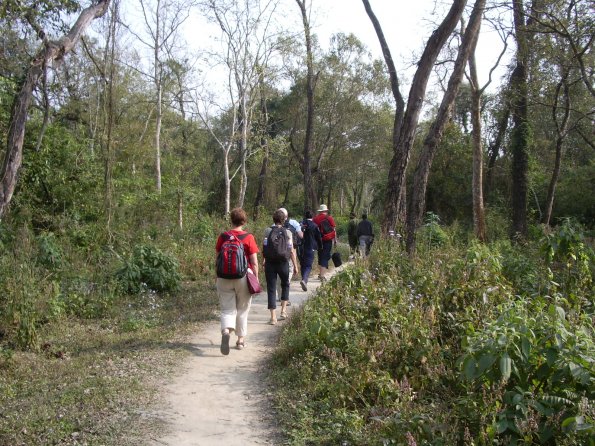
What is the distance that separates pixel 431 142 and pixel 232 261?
558 cm

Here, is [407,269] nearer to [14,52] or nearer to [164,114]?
[14,52]

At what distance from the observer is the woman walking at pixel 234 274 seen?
609 centimetres

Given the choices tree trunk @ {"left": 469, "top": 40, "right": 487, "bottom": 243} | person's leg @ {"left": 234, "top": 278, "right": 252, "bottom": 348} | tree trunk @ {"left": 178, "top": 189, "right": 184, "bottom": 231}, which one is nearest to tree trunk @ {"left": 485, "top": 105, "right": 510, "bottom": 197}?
tree trunk @ {"left": 469, "top": 40, "right": 487, "bottom": 243}

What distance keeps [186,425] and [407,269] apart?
413 centimetres

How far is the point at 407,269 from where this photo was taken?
7418mm

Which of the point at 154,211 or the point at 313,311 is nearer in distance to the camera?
the point at 313,311

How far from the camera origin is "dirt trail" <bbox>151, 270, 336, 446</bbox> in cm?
418

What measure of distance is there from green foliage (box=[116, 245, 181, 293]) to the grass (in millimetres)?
1270

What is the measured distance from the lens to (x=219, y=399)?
16.3 ft

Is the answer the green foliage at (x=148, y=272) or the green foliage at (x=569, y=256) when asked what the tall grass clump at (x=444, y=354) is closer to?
the green foliage at (x=569, y=256)

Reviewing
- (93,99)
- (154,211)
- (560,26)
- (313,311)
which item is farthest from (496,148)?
(313,311)

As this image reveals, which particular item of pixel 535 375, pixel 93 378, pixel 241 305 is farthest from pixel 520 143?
pixel 93 378

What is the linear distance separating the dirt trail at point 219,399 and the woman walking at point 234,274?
35 centimetres

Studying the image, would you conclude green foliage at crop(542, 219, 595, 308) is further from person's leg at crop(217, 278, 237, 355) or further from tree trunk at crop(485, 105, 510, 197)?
tree trunk at crop(485, 105, 510, 197)
